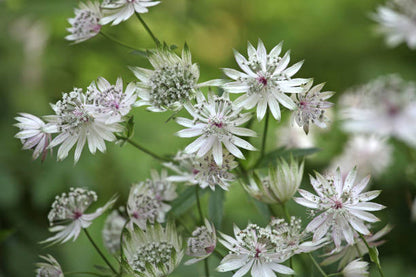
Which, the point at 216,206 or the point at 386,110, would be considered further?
the point at 386,110

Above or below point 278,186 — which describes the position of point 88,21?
above

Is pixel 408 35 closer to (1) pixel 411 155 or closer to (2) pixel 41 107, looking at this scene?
(1) pixel 411 155

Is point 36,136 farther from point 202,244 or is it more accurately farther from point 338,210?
point 338,210

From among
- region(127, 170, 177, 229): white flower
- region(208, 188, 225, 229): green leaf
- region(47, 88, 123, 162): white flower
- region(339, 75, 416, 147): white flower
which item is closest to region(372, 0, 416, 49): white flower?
region(339, 75, 416, 147): white flower

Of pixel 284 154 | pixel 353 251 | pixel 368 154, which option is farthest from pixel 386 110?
pixel 353 251

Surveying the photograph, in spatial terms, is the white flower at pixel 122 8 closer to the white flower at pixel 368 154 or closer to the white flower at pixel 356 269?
the white flower at pixel 356 269

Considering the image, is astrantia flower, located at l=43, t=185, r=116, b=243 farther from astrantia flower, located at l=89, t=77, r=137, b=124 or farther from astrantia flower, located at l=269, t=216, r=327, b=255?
astrantia flower, located at l=269, t=216, r=327, b=255
